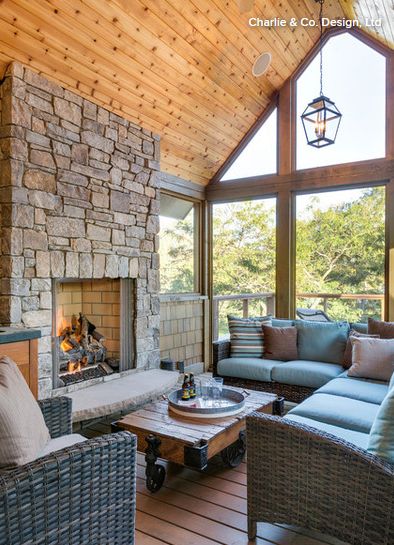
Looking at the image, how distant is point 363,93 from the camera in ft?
16.1

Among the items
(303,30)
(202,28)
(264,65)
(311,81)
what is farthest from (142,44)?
(311,81)

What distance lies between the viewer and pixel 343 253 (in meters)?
4.95

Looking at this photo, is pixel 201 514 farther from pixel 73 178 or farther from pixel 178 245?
pixel 178 245

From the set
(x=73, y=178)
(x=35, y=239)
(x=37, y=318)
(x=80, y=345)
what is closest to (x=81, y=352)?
(x=80, y=345)

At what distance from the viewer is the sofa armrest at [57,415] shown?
2165 mm

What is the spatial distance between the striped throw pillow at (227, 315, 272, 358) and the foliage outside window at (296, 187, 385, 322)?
1.11 m

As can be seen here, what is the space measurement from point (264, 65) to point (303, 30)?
114cm

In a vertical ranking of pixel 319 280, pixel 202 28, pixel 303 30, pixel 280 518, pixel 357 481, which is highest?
pixel 303 30

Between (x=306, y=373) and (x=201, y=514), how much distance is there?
1.92 metres

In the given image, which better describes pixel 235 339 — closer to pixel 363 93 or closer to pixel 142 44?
pixel 142 44

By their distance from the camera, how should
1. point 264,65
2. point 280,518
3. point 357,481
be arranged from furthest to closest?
point 264,65
point 280,518
point 357,481

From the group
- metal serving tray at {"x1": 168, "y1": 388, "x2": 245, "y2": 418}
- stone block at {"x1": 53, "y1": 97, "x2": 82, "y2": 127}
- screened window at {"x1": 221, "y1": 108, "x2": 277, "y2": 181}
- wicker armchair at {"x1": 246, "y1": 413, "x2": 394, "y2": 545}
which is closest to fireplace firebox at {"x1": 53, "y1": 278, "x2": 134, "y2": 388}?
metal serving tray at {"x1": 168, "y1": 388, "x2": 245, "y2": 418}

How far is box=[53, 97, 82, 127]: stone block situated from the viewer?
3430mm

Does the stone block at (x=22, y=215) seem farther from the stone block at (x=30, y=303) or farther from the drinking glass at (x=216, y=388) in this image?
the drinking glass at (x=216, y=388)
